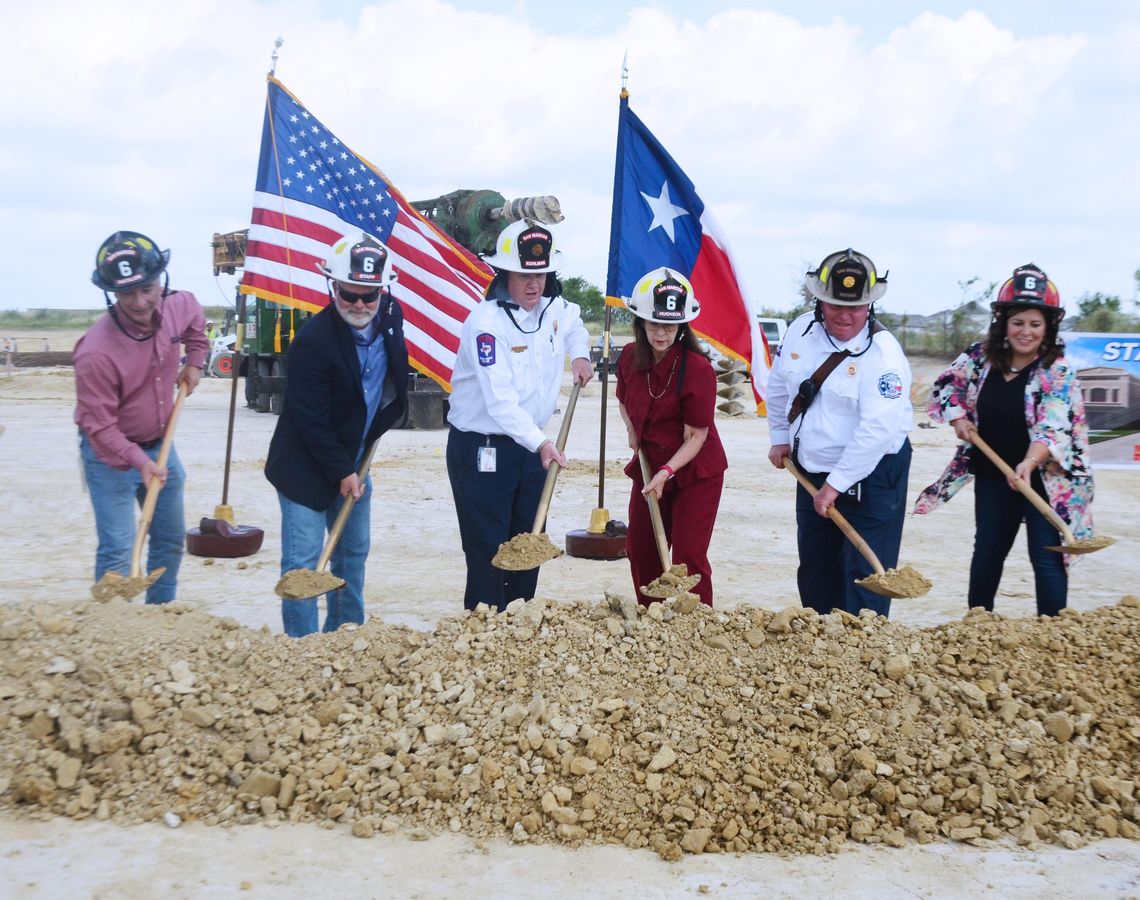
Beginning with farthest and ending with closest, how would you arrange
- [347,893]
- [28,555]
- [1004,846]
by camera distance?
[28,555] < [1004,846] < [347,893]

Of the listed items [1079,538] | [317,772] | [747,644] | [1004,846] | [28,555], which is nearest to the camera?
[1004,846]

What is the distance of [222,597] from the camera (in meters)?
7.01

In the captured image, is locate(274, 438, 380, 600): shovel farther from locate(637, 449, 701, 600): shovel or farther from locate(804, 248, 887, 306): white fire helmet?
locate(804, 248, 887, 306): white fire helmet

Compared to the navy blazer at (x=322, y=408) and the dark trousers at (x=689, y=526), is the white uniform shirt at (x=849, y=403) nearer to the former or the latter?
the dark trousers at (x=689, y=526)

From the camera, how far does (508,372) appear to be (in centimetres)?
530

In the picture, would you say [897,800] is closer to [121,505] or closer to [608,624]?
[608,624]

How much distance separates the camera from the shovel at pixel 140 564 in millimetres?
5094

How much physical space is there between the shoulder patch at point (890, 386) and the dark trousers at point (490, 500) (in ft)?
5.10

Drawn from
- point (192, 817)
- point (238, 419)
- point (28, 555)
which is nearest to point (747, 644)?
point (192, 817)

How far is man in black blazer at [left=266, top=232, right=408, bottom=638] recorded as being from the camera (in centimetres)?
505

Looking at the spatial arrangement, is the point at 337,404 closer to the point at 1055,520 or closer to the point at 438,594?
the point at 438,594

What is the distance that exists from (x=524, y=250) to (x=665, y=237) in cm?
186

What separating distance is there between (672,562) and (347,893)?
2.52 metres

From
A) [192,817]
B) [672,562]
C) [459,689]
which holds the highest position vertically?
[672,562]
